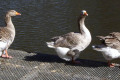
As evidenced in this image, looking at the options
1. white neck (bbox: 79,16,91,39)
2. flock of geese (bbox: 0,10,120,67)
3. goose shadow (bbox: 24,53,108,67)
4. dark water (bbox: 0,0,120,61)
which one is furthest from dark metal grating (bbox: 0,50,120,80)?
dark water (bbox: 0,0,120,61)

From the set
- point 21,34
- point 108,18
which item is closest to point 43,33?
point 21,34

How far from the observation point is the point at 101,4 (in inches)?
622

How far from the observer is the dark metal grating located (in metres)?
4.95

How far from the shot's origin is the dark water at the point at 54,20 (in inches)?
408

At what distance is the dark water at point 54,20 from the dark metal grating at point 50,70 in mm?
3434

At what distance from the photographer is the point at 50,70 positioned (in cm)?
528

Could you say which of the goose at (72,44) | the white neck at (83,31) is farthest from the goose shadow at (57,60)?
the white neck at (83,31)

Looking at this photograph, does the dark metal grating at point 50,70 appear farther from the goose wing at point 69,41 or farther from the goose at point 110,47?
the goose wing at point 69,41

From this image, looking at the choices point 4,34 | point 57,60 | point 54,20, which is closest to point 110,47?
point 57,60

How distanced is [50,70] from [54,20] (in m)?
7.70

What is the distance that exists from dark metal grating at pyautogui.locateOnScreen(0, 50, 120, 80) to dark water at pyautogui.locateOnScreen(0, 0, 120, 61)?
3.43 m

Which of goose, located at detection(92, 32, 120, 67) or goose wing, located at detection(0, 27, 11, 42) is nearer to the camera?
goose, located at detection(92, 32, 120, 67)

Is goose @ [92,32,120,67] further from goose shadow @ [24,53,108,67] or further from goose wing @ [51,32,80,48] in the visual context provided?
goose wing @ [51,32,80,48]

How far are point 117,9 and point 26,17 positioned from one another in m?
5.66
